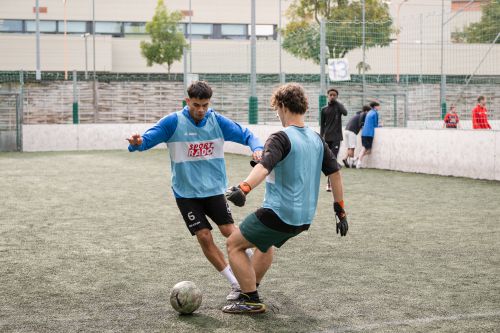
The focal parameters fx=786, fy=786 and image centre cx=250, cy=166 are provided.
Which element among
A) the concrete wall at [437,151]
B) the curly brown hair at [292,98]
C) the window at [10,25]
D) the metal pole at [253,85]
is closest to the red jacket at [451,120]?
the concrete wall at [437,151]

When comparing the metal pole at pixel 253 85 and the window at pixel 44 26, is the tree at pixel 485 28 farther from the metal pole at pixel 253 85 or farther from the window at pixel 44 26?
the window at pixel 44 26

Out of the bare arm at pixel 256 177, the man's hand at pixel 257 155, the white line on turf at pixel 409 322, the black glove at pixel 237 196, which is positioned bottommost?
the white line on turf at pixel 409 322

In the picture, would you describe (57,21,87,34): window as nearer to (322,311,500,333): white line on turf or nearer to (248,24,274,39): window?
(248,24,274,39): window

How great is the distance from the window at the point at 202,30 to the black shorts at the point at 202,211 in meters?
53.1

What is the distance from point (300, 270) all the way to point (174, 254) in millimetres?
1484

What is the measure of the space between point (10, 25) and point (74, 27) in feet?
14.2

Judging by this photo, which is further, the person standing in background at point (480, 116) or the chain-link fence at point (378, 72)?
the chain-link fence at point (378, 72)

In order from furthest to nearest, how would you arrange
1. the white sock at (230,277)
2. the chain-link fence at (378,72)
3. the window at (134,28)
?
1. the window at (134,28)
2. the chain-link fence at (378,72)
3. the white sock at (230,277)

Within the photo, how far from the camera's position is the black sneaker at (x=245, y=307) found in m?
5.64

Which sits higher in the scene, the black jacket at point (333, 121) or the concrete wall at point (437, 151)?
the black jacket at point (333, 121)

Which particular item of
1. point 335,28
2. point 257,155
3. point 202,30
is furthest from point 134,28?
point 257,155

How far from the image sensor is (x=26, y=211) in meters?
11.6

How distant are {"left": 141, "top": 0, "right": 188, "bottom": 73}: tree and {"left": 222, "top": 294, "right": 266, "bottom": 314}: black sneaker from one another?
1809 inches

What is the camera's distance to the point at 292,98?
529 cm
